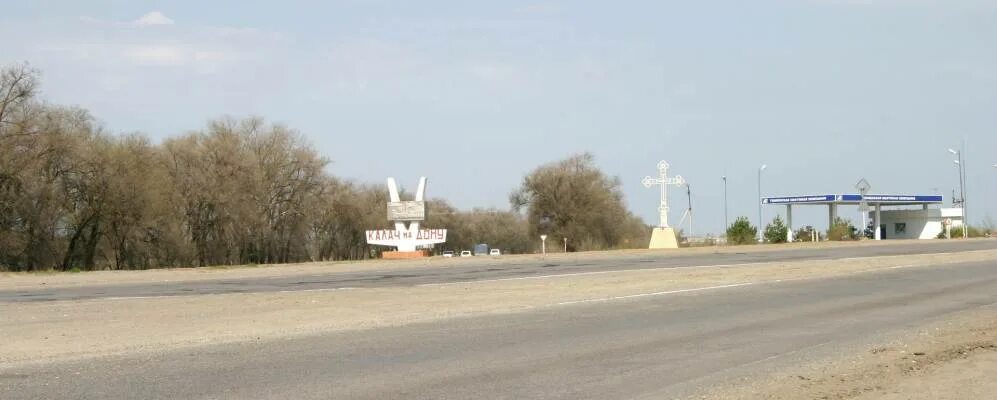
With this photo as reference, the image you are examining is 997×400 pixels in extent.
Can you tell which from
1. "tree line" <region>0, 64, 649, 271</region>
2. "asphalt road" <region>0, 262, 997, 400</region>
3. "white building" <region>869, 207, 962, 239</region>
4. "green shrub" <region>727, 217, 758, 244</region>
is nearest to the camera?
"asphalt road" <region>0, 262, 997, 400</region>

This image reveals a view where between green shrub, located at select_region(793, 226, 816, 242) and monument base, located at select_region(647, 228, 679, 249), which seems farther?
green shrub, located at select_region(793, 226, 816, 242)

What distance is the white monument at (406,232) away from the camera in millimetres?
64375

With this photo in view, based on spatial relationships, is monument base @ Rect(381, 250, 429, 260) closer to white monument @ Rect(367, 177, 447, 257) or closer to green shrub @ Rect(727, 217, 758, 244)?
white monument @ Rect(367, 177, 447, 257)

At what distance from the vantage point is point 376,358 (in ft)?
45.3

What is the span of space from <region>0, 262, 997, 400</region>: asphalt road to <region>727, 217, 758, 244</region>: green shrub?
6017 centimetres

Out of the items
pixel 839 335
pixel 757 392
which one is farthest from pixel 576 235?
pixel 757 392

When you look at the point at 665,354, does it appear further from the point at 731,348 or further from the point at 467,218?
the point at 467,218

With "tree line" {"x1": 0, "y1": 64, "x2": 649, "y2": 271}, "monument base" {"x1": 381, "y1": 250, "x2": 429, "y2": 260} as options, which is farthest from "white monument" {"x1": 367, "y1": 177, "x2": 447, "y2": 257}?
"tree line" {"x1": 0, "y1": 64, "x2": 649, "y2": 271}

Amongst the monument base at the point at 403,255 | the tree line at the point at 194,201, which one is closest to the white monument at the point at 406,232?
the monument base at the point at 403,255

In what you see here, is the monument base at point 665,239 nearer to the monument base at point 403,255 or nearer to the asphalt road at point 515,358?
the monument base at point 403,255

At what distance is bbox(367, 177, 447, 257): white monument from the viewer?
211 feet

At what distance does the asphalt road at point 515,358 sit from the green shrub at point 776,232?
61366 mm

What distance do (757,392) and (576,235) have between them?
8083cm

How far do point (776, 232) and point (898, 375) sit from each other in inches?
2893
